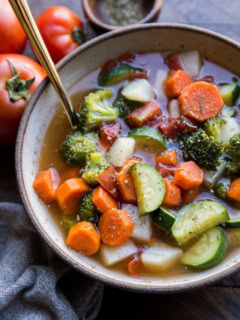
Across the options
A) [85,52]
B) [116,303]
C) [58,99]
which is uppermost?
[85,52]

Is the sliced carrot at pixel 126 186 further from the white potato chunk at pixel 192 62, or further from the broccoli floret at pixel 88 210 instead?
the white potato chunk at pixel 192 62

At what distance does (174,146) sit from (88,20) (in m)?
1.23

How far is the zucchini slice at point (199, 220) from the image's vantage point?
269 centimetres

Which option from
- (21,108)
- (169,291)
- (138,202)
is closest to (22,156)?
(21,108)

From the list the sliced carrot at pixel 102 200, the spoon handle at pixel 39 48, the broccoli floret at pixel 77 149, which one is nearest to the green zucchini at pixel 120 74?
the spoon handle at pixel 39 48

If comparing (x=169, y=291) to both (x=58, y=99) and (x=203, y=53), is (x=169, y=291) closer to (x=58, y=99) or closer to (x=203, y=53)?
(x=58, y=99)

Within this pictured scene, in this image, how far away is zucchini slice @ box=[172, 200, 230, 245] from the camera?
269cm

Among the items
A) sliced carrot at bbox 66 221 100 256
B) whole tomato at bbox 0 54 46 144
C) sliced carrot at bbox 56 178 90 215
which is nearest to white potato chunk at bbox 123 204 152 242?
sliced carrot at bbox 66 221 100 256

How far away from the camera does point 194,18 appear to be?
370cm

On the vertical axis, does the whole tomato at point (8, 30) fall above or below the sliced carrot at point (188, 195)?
above

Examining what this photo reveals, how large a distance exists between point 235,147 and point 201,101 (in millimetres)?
380

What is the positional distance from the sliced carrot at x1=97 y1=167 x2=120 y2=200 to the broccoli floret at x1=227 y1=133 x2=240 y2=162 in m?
0.74

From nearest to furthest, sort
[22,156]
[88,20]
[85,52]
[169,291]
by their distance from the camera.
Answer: [169,291] < [22,156] < [85,52] < [88,20]

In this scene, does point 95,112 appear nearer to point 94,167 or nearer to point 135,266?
point 94,167
